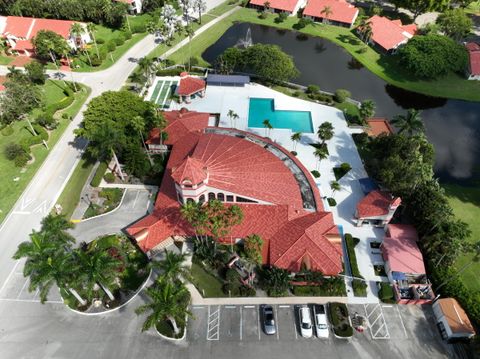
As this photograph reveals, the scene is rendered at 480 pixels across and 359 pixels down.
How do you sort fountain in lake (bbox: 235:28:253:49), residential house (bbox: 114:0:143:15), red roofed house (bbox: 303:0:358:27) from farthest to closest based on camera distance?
residential house (bbox: 114:0:143:15), red roofed house (bbox: 303:0:358:27), fountain in lake (bbox: 235:28:253:49)

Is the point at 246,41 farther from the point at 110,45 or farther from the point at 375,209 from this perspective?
the point at 375,209

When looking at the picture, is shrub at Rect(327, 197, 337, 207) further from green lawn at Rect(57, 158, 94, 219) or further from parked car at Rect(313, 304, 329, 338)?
green lawn at Rect(57, 158, 94, 219)

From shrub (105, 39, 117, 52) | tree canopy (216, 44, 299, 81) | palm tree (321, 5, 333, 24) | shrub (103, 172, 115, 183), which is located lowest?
shrub (103, 172, 115, 183)

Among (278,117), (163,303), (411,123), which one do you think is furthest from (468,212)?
(163,303)

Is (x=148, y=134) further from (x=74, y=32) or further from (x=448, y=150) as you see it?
(x=448, y=150)

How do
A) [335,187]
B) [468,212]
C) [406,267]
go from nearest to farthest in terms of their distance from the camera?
[406,267] < [468,212] < [335,187]

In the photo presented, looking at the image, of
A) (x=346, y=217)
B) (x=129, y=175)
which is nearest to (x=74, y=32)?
(x=129, y=175)

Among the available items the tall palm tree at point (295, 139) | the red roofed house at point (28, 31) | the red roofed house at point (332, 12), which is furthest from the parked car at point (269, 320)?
the red roofed house at point (332, 12)

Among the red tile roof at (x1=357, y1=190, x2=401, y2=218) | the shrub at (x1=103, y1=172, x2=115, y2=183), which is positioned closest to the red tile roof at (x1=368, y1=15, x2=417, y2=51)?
the red tile roof at (x1=357, y1=190, x2=401, y2=218)
